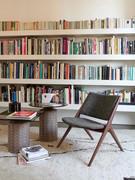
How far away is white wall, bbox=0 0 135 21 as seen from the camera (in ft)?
13.3

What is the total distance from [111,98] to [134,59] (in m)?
1.05

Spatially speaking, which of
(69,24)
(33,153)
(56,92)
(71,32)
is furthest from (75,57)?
(33,153)

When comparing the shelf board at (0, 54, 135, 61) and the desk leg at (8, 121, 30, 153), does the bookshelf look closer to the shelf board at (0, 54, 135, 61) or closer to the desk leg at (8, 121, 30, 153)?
the shelf board at (0, 54, 135, 61)

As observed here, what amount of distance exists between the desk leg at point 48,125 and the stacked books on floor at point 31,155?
60 centimetres

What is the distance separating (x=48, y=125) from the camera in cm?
340

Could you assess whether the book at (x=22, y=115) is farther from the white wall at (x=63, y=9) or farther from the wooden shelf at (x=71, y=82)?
the white wall at (x=63, y=9)

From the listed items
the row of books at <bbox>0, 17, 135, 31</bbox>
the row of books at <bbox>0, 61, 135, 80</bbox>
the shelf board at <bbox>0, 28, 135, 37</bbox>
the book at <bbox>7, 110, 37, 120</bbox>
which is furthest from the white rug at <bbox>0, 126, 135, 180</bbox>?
the row of books at <bbox>0, 17, 135, 31</bbox>

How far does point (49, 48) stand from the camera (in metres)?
4.09

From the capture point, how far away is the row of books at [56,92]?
4.01 meters

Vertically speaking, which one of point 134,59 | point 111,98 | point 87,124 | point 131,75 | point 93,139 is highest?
point 134,59

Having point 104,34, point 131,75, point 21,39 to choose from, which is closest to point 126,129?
point 131,75

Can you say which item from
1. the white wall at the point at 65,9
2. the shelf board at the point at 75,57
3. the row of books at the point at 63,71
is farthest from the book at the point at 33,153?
the white wall at the point at 65,9

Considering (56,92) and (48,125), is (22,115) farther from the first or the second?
(56,92)

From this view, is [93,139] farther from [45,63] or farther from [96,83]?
[45,63]
